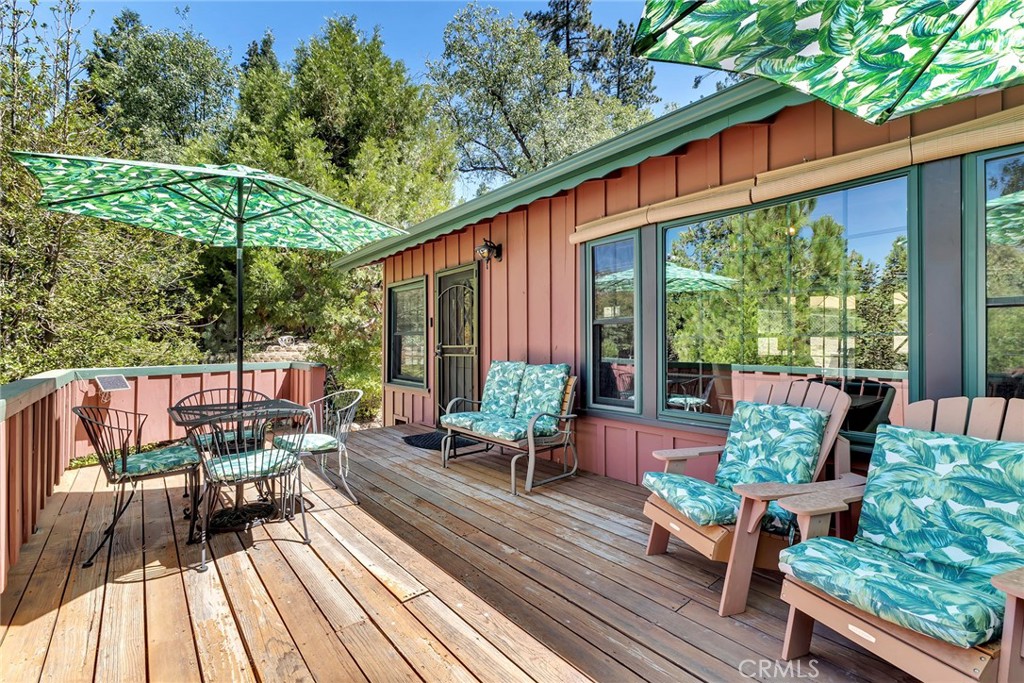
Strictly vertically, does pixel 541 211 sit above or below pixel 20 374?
above

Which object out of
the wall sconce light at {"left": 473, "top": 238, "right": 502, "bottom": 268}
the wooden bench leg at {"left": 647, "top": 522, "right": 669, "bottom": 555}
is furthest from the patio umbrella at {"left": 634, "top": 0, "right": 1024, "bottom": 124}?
the wall sconce light at {"left": 473, "top": 238, "right": 502, "bottom": 268}

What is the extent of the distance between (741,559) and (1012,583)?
0.86 meters

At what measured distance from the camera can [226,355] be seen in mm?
11570

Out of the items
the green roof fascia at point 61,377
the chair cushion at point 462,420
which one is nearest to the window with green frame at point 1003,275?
the chair cushion at point 462,420

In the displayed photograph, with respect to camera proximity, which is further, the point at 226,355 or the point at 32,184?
the point at 226,355

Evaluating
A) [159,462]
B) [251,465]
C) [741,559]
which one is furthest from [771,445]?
[159,462]

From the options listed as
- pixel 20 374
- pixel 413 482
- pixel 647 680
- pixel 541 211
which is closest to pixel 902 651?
pixel 647 680

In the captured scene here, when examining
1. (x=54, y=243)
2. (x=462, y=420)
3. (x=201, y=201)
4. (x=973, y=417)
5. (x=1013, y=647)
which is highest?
(x=54, y=243)

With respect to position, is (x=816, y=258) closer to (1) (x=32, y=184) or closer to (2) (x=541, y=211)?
(2) (x=541, y=211)

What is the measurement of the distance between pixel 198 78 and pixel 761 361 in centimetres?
1812

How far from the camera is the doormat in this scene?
513 cm

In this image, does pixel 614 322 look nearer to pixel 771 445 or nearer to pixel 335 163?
pixel 771 445

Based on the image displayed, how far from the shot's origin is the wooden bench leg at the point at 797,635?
170 centimetres

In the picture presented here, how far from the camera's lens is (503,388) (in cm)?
458
